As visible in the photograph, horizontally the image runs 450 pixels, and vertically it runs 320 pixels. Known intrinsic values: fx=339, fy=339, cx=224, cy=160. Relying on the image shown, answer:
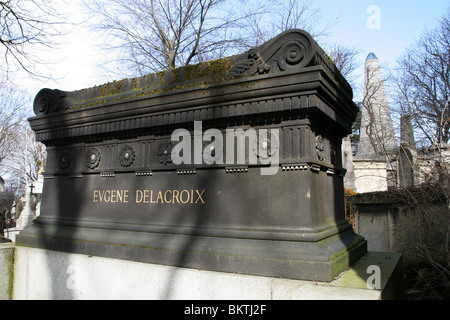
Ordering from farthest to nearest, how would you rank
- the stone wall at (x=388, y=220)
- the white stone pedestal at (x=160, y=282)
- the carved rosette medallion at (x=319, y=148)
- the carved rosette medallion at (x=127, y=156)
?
the stone wall at (x=388, y=220)
the carved rosette medallion at (x=127, y=156)
the carved rosette medallion at (x=319, y=148)
the white stone pedestal at (x=160, y=282)

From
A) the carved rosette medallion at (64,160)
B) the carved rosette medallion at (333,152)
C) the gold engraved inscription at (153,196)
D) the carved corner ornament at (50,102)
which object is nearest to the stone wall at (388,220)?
the carved rosette medallion at (333,152)

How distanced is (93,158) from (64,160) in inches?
26.0

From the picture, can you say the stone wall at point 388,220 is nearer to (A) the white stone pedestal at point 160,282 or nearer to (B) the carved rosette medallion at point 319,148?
(A) the white stone pedestal at point 160,282

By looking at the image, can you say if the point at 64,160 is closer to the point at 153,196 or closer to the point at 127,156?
the point at 127,156

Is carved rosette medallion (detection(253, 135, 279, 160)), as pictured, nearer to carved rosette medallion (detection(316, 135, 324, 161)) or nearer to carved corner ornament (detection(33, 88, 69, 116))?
carved rosette medallion (detection(316, 135, 324, 161))

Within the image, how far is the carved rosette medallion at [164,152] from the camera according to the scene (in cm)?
417

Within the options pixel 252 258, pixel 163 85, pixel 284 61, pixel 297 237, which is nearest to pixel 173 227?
pixel 252 258

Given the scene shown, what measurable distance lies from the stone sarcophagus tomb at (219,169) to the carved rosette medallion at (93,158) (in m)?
0.02

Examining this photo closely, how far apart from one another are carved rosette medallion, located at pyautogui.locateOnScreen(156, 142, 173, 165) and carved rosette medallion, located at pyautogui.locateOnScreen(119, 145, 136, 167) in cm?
43

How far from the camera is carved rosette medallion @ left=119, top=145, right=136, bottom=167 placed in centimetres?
448
